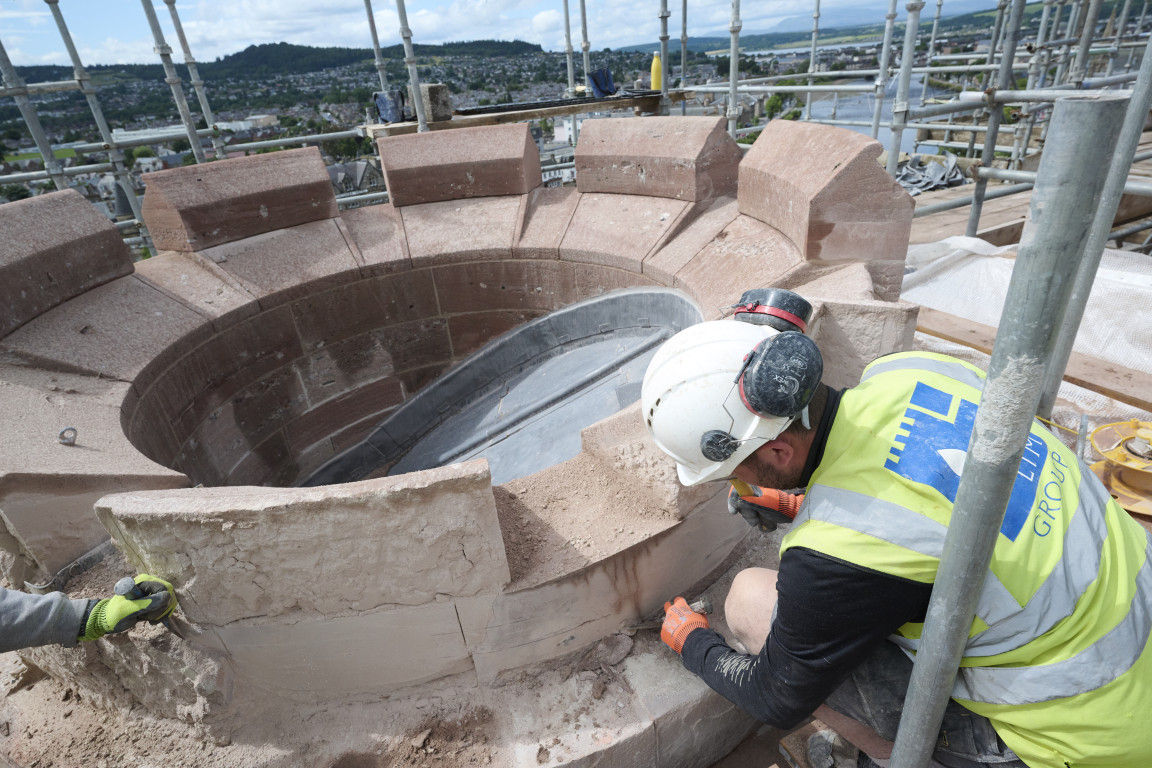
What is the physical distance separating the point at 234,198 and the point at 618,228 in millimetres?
2894

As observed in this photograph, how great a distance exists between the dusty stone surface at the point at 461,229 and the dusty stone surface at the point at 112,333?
1.70 m

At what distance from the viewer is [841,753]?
2291 mm

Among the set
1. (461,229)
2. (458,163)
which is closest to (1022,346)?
(461,229)

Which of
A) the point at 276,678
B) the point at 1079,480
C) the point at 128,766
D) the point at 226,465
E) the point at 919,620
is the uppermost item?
the point at 1079,480

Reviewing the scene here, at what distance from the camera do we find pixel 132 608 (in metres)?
2.00

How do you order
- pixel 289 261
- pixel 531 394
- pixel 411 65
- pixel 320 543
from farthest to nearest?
pixel 411 65
pixel 289 261
pixel 531 394
pixel 320 543

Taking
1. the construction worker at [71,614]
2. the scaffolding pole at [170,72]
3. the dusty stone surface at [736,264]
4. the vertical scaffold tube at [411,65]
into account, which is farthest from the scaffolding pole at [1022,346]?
the scaffolding pole at [170,72]

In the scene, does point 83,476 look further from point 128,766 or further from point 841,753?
point 841,753

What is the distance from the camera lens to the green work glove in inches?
78.7

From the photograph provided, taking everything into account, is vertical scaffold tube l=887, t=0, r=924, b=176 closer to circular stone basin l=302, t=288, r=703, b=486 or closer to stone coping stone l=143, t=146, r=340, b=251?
circular stone basin l=302, t=288, r=703, b=486

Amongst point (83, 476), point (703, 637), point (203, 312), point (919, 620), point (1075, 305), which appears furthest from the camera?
point (203, 312)

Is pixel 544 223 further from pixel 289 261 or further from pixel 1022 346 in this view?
pixel 1022 346

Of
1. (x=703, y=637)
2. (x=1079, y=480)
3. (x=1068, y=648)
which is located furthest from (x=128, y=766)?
(x=1079, y=480)

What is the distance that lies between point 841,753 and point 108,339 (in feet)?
14.6
